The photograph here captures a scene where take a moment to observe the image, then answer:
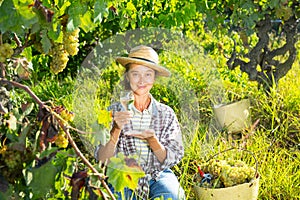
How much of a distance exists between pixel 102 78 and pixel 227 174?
891 millimetres

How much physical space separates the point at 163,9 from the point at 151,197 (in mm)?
1448

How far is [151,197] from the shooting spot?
8.84ft

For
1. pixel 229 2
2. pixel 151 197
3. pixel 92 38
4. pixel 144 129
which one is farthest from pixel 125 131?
pixel 92 38

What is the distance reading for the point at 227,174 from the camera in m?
2.78

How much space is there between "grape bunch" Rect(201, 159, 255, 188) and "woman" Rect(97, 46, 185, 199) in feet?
0.62

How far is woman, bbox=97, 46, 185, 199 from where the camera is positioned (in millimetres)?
2666

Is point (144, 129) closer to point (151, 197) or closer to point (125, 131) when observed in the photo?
point (125, 131)

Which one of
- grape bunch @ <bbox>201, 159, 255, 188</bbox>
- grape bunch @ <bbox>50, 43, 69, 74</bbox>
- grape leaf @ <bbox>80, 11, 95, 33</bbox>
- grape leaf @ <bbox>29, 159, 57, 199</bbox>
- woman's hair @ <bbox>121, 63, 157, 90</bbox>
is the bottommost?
grape bunch @ <bbox>201, 159, 255, 188</bbox>

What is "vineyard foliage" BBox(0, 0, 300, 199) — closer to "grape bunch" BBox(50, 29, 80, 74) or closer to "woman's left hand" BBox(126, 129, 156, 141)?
"grape bunch" BBox(50, 29, 80, 74)

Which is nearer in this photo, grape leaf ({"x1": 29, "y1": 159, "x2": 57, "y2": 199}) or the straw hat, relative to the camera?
grape leaf ({"x1": 29, "y1": 159, "x2": 57, "y2": 199})

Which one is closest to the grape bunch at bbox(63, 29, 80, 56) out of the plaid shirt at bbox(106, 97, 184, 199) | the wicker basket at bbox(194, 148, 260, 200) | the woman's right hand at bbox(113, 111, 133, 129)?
the woman's right hand at bbox(113, 111, 133, 129)

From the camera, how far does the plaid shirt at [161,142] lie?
107 inches

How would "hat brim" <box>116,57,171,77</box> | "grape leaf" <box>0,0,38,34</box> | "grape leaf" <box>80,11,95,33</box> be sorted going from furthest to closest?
"hat brim" <box>116,57,171,77</box> → "grape leaf" <box>80,11,95,33</box> → "grape leaf" <box>0,0,38,34</box>

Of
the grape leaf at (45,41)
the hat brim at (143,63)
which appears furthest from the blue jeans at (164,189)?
the grape leaf at (45,41)
